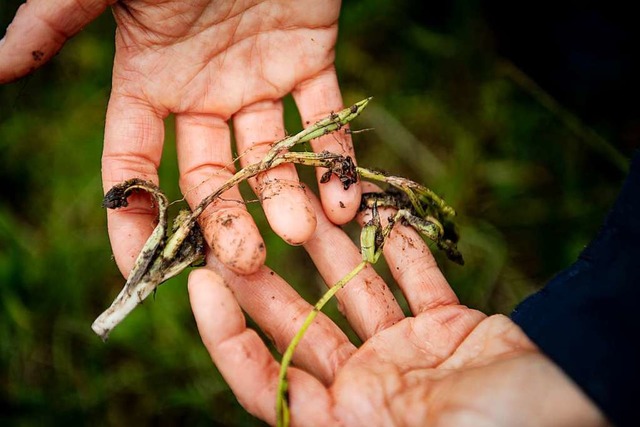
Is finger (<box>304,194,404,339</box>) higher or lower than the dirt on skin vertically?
lower

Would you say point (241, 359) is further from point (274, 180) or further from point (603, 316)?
point (603, 316)

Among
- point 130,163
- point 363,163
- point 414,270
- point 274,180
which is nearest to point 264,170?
point 274,180

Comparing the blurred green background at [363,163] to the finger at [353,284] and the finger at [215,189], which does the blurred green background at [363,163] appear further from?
the finger at [215,189]

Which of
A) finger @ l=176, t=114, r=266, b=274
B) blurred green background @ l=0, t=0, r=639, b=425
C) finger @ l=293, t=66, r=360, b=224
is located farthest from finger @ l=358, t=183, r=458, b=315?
blurred green background @ l=0, t=0, r=639, b=425

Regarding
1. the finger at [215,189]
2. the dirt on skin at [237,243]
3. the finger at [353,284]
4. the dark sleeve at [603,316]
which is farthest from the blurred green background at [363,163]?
the dark sleeve at [603,316]

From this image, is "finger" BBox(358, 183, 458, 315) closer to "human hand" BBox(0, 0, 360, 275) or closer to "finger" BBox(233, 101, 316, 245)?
"human hand" BBox(0, 0, 360, 275)

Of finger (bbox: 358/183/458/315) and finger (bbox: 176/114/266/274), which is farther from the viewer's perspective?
finger (bbox: 358/183/458/315)

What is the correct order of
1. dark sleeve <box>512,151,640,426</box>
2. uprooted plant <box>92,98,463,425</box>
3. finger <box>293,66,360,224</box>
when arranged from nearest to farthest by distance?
dark sleeve <box>512,151,640,426</box>
uprooted plant <box>92,98,463,425</box>
finger <box>293,66,360,224</box>
